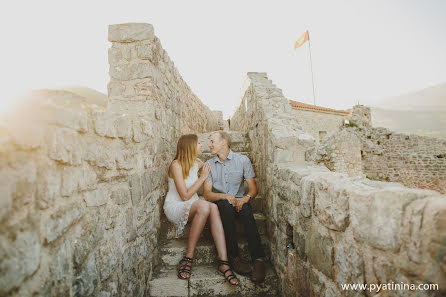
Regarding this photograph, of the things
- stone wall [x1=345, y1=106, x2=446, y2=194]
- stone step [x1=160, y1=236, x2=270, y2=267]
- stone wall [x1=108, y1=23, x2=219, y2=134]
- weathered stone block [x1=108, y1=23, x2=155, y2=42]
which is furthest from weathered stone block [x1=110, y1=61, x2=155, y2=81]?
stone wall [x1=345, y1=106, x2=446, y2=194]

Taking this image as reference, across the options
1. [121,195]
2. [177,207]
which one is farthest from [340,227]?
[177,207]

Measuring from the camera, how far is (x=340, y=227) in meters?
1.39

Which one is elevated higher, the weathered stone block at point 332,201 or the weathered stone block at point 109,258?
the weathered stone block at point 332,201

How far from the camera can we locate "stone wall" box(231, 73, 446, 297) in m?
0.91

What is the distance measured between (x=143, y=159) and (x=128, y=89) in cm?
80

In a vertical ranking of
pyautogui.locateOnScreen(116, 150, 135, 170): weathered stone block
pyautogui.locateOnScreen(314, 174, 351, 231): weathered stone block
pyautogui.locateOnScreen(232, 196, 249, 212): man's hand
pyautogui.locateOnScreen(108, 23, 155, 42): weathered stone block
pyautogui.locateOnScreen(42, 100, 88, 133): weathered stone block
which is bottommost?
pyautogui.locateOnScreen(232, 196, 249, 212): man's hand

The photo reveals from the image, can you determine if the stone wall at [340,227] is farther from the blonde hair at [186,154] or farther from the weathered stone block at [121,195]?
the weathered stone block at [121,195]

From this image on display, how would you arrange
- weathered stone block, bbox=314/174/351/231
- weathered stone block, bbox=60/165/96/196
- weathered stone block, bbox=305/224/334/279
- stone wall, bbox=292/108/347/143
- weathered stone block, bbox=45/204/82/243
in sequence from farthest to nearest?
1. stone wall, bbox=292/108/347/143
2. weathered stone block, bbox=305/224/334/279
3. weathered stone block, bbox=314/174/351/231
4. weathered stone block, bbox=60/165/96/196
5. weathered stone block, bbox=45/204/82/243

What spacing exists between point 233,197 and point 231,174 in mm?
339

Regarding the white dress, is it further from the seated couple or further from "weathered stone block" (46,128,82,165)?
"weathered stone block" (46,128,82,165)

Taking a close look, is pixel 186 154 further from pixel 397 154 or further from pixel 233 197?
pixel 397 154

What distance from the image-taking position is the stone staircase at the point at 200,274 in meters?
2.32

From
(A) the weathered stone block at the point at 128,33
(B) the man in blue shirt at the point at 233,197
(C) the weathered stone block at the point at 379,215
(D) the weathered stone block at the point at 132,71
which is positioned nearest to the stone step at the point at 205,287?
(B) the man in blue shirt at the point at 233,197

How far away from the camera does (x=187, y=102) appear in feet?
15.3
